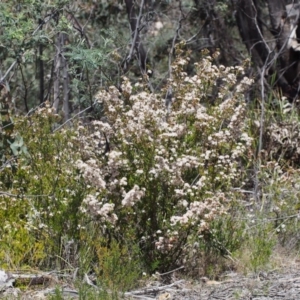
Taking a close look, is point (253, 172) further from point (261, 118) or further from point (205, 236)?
point (205, 236)

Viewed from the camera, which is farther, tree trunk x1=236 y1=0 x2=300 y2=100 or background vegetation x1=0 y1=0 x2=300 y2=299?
tree trunk x1=236 y1=0 x2=300 y2=100

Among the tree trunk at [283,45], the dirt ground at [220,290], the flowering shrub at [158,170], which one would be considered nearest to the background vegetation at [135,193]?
the flowering shrub at [158,170]

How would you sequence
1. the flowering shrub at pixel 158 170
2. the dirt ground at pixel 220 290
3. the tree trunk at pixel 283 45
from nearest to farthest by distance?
1. the dirt ground at pixel 220 290
2. the flowering shrub at pixel 158 170
3. the tree trunk at pixel 283 45

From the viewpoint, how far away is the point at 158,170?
556cm

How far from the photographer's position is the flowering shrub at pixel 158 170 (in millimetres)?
5504

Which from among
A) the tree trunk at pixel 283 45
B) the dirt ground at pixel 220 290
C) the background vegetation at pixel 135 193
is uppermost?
the tree trunk at pixel 283 45

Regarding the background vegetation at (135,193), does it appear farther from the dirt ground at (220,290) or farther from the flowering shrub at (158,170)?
the dirt ground at (220,290)

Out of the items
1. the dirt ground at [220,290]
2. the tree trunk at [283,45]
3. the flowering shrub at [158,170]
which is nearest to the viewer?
the dirt ground at [220,290]

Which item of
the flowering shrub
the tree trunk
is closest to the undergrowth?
the flowering shrub

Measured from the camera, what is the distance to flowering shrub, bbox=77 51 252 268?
5504 millimetres

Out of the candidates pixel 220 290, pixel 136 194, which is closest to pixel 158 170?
pixel 136 194

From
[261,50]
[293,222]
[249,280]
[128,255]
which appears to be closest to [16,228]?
[128,255]

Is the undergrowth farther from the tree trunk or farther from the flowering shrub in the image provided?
the tree trunk

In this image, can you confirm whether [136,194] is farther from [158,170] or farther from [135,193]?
[158,170]
